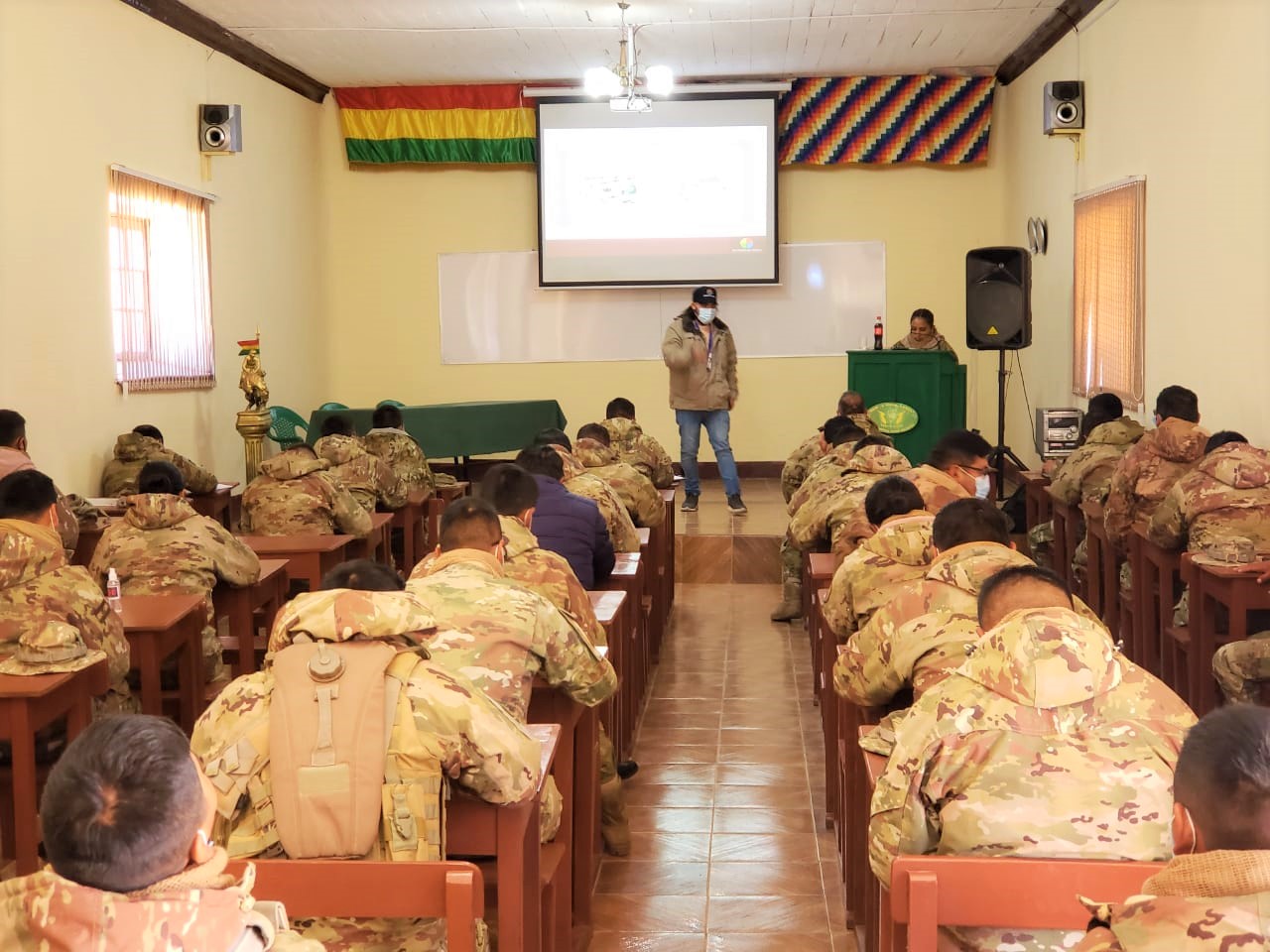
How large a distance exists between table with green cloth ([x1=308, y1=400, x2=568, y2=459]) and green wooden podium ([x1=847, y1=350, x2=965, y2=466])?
8.24ft

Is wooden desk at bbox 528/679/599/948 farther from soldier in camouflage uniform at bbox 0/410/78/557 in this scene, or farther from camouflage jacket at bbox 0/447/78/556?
camouflage jacket at bbox 0/447/78/556

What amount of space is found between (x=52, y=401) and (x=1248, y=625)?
5274 mm

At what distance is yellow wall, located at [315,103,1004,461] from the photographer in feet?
35.5

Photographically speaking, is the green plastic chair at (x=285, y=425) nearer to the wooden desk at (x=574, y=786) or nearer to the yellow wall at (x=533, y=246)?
the yellow wall at (x=533, y=246)

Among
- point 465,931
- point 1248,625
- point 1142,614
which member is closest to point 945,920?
point 465,931

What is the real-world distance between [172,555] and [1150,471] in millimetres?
3366

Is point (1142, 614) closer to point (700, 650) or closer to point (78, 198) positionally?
point (700, 650)

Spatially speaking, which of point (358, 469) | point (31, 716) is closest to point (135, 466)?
point (358, 469)

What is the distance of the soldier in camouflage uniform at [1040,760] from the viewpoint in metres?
1.85

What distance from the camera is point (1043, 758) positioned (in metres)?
1.88

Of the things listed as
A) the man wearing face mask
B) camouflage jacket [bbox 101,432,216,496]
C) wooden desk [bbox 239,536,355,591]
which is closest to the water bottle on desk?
wooden desk [bbox 239,536,355,591]

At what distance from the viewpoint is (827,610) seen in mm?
3703

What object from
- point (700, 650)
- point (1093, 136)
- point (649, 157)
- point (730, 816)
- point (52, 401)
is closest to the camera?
point (730, 816)

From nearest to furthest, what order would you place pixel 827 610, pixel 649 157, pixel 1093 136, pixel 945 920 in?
1. pixel 945 920
2. pixel 827 610
3. pixel 1093 136
4. pixel 649 157
